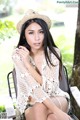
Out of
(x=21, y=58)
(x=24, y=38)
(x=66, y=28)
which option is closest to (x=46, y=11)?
(x=66, y=28)

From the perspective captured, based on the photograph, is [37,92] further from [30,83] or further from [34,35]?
[34,35]

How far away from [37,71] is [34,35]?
0.39m

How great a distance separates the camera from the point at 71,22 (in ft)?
11.7

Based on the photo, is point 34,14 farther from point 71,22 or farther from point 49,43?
point 71,22

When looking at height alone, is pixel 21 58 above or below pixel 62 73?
above

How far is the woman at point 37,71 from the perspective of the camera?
8.89 ft

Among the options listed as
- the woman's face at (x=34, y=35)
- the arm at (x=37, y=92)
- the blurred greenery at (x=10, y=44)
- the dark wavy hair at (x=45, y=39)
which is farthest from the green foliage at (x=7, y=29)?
the arm at (x=37, y=92)

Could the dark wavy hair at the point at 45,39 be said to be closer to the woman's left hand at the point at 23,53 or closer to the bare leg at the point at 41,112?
the woman's left hand at the point at 23,53

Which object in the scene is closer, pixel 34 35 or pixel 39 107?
pixel 39 107

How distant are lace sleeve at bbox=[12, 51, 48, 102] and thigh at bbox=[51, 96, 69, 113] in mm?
135

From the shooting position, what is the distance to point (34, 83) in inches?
107

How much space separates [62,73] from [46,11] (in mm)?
841

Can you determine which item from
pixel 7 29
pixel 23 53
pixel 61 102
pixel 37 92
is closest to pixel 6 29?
pixel 7 29

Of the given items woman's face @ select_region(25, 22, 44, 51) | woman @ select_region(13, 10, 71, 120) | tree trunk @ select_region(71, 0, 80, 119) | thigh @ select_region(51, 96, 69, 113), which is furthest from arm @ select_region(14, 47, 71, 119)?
tree trunk @ select_region(71, 0, 80, 119)
